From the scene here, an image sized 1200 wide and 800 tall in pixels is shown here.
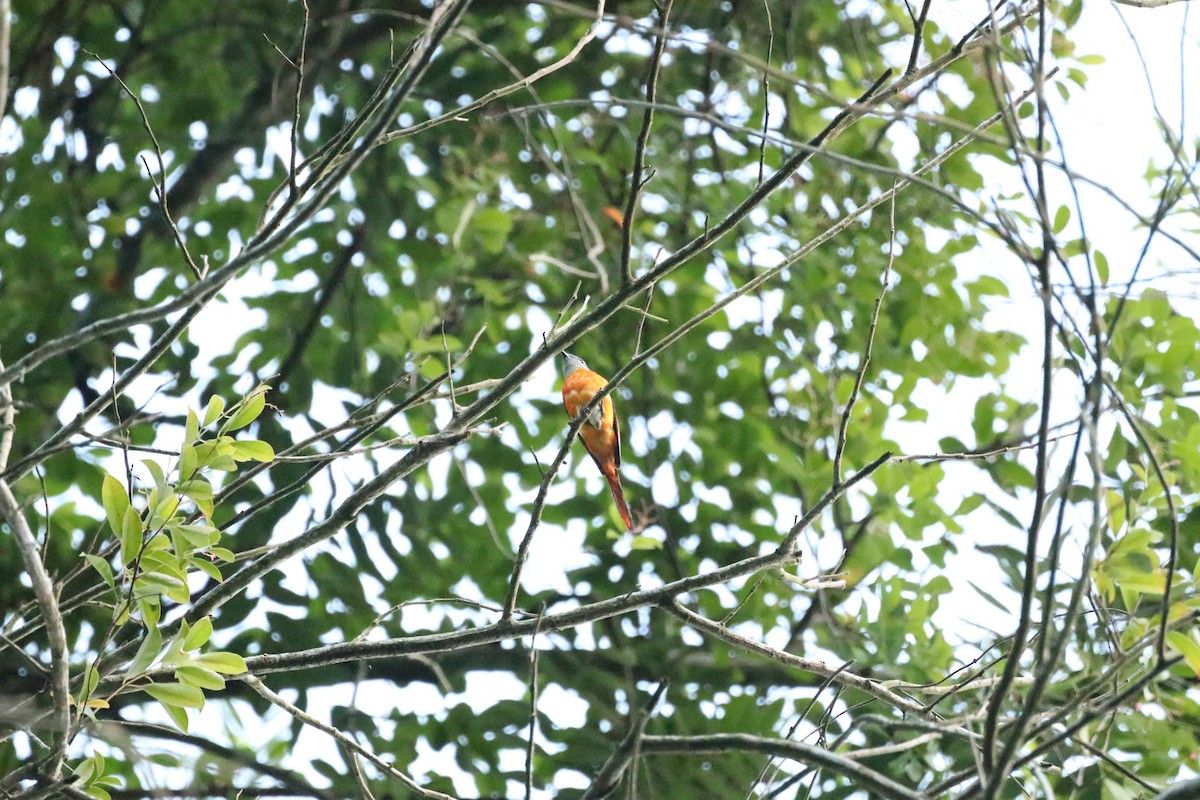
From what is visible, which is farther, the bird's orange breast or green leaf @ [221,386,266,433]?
the bird's orange breast

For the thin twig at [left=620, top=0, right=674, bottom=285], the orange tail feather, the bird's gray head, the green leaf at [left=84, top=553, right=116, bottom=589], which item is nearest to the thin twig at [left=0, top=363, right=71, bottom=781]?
the green leaf at [left=84, top=553, right=116, bottom=589]

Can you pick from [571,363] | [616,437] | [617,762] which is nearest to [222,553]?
[617,762]

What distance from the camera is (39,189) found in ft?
14.9

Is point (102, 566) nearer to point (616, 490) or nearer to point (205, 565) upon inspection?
point (205, 565)

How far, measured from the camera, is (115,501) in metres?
1.95

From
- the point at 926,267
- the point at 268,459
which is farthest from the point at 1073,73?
the point at 268,459

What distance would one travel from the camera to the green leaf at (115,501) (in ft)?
6.35

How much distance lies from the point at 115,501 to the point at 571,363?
3.43 m

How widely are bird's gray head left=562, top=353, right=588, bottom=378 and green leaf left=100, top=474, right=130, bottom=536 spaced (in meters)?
2.86

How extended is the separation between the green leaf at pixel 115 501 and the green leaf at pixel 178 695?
28 centimetres

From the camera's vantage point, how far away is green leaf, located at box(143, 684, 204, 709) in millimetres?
1901

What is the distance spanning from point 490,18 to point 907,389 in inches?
108

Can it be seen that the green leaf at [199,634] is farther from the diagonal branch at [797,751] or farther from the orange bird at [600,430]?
the orange bird at [600,430]

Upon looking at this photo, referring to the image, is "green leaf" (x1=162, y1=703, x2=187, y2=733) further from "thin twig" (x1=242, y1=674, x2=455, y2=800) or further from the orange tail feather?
the orange tail feather
